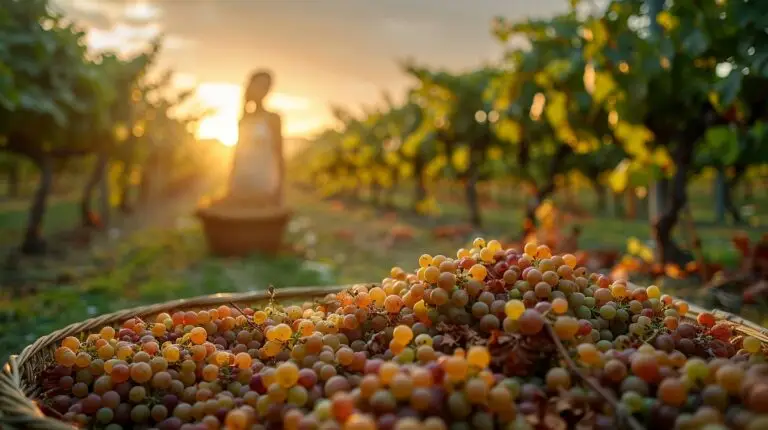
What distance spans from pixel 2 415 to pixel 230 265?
8085mm

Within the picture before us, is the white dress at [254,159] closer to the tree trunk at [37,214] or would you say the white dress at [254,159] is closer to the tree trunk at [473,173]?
the tree trunk at [37,214]

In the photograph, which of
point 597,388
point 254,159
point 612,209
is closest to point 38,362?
point 597,388

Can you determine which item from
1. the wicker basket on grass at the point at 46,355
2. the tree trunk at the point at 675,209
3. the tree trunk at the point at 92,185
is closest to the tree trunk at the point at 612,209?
the tree trunk at the point at 675,209

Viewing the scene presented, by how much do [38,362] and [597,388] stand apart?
5.88 ft

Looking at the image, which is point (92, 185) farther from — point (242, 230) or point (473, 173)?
point (473, 173)

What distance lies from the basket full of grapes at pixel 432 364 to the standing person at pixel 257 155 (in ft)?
28.9

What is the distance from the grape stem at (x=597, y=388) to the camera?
1344 mm

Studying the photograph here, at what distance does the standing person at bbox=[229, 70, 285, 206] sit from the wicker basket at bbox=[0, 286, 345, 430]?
8222 mm

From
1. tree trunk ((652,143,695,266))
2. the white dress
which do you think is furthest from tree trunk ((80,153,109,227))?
tree trunk ((652,143,695,266))

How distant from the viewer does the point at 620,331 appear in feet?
6.55

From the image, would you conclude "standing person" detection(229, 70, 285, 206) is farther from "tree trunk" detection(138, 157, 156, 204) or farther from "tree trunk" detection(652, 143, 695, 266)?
"tree trunk" detection(138, 157, 156, 204)

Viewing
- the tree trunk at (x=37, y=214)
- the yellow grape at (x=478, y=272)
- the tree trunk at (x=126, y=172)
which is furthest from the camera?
the tree trunk at (x=126, y=172)

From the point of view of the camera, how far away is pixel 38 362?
6.49 feet

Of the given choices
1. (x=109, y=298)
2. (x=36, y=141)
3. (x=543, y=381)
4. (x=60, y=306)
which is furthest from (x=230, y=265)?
(x=543, y=381)
